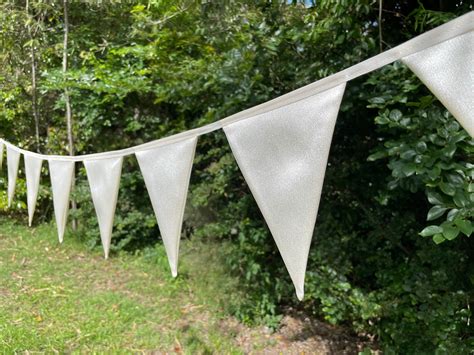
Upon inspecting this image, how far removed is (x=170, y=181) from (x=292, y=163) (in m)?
0.56

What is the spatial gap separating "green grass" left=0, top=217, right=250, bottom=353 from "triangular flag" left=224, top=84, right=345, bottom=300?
165 cm

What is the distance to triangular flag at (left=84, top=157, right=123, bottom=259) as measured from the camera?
1814 mm

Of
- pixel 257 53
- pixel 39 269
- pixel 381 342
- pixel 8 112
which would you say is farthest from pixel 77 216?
pixel 381 342

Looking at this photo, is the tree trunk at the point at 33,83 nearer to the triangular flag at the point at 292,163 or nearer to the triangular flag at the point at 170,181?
the triangular flag at the point at 170,181

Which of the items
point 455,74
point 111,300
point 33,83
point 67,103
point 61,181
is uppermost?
point 455,74

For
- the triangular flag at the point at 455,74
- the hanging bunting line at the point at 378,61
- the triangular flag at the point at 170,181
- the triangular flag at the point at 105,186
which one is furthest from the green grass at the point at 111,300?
the triangular flag at the point at 455,74

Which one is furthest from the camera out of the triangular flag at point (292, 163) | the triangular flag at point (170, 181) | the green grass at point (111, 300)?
the green grass at point (111, 300)

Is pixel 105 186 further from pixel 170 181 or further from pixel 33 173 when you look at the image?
pixel 33 173

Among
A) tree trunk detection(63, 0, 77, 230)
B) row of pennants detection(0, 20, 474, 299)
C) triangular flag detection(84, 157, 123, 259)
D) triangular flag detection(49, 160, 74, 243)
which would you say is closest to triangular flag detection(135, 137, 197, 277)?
row of pennants detection(0, 20, 474, 299)

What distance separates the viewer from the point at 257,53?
229cm

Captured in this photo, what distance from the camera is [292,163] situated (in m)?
1.10

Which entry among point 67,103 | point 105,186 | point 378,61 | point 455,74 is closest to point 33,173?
point 105,186

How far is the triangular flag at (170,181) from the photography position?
4.71 feet

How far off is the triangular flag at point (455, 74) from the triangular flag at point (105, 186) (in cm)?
135
